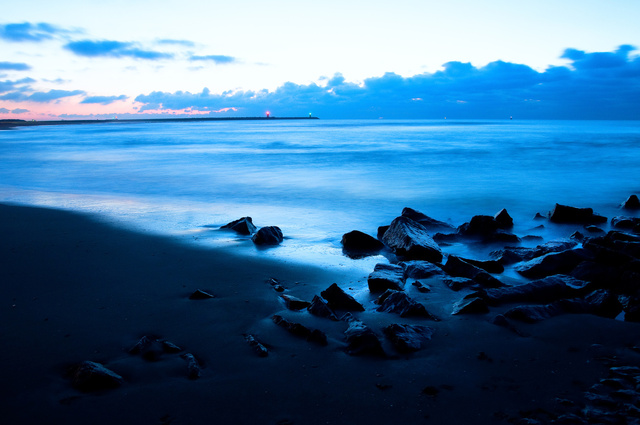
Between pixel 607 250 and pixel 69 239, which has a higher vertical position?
pixel 607 250

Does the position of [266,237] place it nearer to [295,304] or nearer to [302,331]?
[295,304]

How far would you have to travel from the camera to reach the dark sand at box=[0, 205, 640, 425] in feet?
8.12

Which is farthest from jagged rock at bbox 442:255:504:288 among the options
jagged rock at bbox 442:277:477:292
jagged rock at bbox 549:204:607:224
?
jagged rock at bbox 549:204:607:224

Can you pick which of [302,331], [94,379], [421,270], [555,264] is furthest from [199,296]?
[555,264]

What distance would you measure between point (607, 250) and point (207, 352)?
4353 mm

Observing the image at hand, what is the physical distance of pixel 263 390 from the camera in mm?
2674

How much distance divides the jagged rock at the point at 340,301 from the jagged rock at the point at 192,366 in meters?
1.37

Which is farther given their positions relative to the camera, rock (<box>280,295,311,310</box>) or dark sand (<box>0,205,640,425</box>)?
rock (<box>280,295,311,310</box>)

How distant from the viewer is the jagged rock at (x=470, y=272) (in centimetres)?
455

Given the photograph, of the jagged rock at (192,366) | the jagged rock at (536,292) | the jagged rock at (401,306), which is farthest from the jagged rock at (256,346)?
the jagged rock at (536,292)

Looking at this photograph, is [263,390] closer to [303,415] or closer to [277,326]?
[303,415]

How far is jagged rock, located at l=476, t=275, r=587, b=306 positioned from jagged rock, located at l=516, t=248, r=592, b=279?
2.06 ft

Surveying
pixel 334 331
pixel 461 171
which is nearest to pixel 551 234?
pixel 334 331

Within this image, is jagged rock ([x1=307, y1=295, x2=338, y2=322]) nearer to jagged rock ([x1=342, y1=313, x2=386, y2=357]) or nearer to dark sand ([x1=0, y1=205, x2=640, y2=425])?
dark sand ([x1=0, y1=205, x2=640, y2=425])
